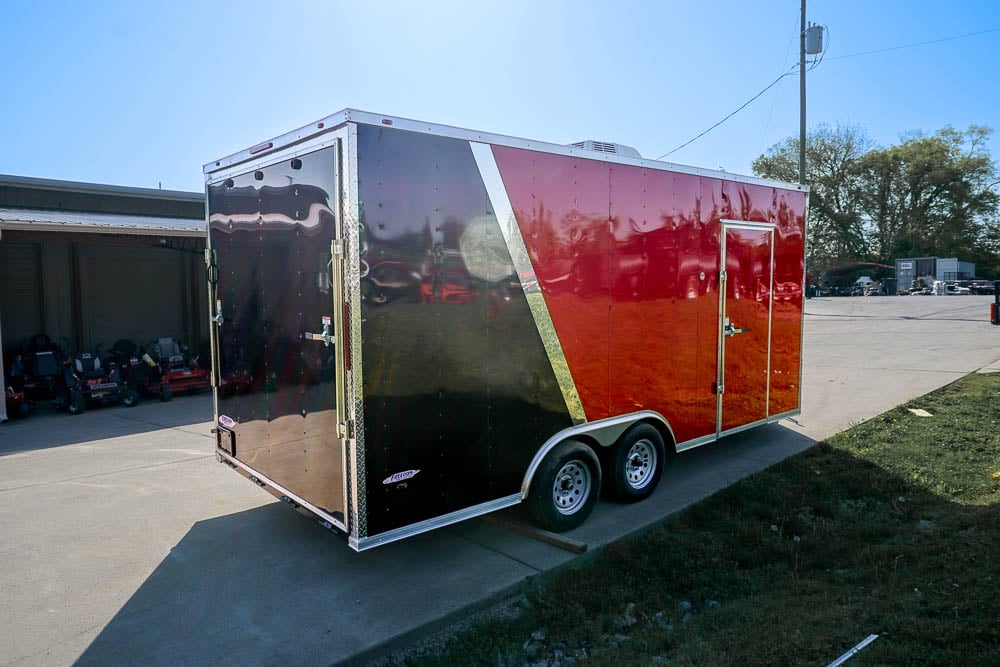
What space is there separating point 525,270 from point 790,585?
2568 millimetres

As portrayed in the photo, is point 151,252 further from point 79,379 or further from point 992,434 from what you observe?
point 992,434

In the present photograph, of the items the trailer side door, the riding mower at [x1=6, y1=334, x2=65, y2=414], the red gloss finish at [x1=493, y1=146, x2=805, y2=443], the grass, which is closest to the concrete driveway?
the grass

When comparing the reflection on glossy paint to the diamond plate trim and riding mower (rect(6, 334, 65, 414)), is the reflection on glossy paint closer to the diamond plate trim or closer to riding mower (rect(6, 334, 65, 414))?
the diamond plate trim

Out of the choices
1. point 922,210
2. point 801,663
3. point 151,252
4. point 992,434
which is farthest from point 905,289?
point 801,663

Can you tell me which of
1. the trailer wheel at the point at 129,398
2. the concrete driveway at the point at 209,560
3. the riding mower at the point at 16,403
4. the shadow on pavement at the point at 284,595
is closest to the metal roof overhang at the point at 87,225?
the riding mower at the point at 16,403

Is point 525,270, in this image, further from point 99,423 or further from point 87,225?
point 87,225

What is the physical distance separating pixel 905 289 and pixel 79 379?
53.5m

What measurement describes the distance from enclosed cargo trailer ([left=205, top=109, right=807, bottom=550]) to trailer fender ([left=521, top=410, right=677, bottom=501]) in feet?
0.05

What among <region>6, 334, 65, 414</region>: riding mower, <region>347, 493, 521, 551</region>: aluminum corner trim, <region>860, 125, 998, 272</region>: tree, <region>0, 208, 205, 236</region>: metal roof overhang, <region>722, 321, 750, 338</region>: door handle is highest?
<region>860, 125, 998, 272</region>: tree

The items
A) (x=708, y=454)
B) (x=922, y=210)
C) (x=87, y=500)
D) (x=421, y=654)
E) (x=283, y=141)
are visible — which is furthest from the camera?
(x=922, y=210)

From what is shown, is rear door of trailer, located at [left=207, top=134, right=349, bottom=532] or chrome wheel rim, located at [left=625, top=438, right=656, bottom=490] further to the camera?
chrome wheel rim, located at [left=625, top=438, right=656, bottom=490]

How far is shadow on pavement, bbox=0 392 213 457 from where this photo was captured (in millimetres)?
8023

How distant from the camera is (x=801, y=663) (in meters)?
3.08

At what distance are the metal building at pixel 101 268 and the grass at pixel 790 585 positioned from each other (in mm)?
9090
